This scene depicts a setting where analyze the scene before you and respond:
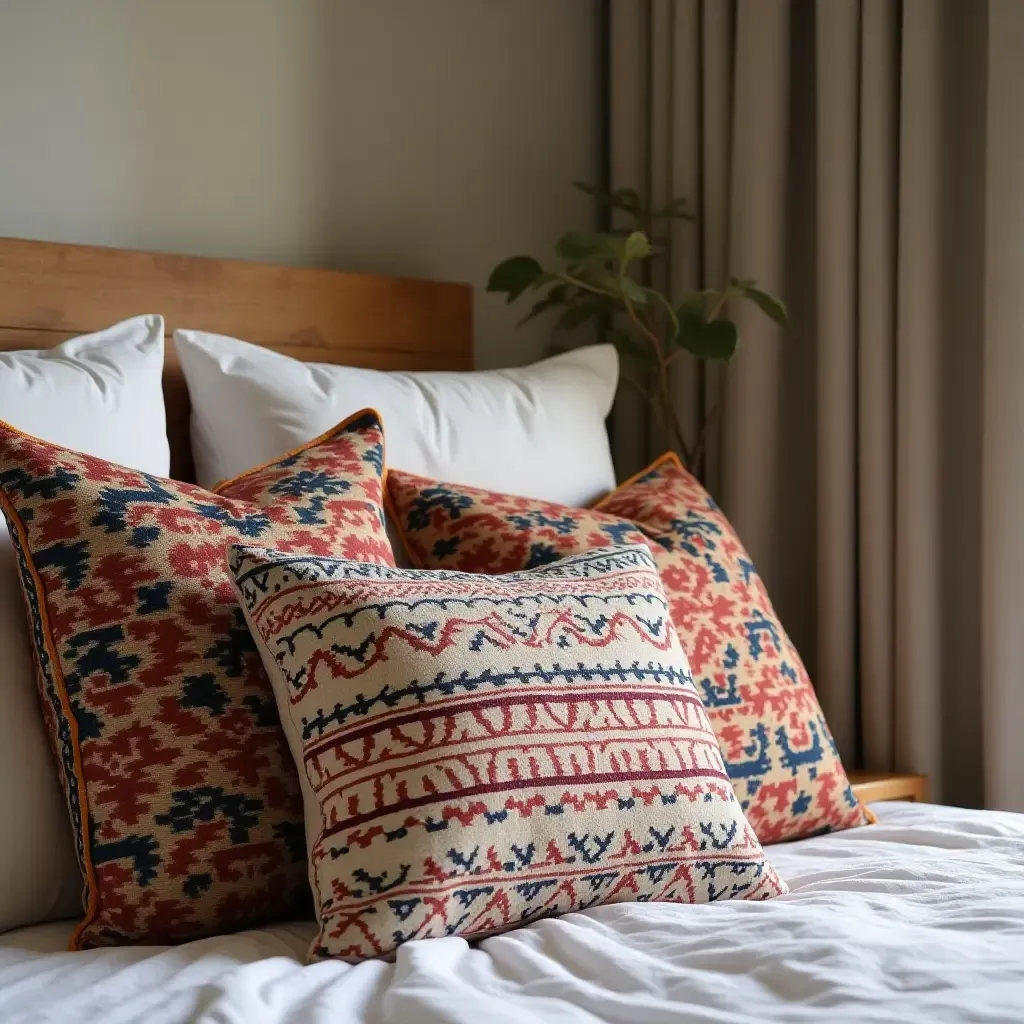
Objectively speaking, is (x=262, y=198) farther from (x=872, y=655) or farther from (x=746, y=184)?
(x=872, y=655)

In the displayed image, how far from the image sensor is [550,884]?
0.98m

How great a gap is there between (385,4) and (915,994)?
178 centimetres

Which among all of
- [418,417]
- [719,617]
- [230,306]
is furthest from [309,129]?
[719,617]

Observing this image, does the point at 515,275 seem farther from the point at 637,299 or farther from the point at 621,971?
the point at 621,971

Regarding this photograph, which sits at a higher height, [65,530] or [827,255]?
[827,255]

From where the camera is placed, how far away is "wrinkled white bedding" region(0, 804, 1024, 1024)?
2.59ft

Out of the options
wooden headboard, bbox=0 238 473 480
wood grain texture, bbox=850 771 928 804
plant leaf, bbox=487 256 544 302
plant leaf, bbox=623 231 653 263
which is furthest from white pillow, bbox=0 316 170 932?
wood grain texture, bbox=850 771 928 804

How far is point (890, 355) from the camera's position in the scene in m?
1.92

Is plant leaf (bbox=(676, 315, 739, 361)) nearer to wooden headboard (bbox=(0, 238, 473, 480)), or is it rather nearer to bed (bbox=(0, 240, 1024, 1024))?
wooden headboard (bbox=(0, 238, 473, 480))

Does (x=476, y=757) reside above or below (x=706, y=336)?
below

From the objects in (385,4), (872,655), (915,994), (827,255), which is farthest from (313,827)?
(385,4)

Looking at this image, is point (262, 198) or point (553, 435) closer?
point (553, 435)

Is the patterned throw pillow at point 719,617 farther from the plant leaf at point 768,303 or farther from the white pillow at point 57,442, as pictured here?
the plant leaf at point 768,303

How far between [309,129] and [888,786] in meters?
1.35
